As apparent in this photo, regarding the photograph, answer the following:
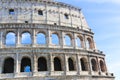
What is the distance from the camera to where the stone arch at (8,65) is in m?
26.0

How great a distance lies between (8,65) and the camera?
86.3ft

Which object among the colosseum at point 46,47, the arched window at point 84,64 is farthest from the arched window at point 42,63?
the arched window at point 84,64

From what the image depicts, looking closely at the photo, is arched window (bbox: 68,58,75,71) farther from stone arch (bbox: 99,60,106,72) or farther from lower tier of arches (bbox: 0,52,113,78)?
stone arch (bbox: 99,60,106,72)

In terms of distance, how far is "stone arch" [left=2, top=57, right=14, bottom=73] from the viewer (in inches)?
1023

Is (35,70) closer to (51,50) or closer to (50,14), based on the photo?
(51,50)

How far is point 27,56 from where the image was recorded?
25594mm

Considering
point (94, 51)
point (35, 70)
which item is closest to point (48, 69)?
point (35, 70)

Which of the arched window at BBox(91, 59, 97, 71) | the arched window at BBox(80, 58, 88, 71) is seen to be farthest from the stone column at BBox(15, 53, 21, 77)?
the arched window at BBox(91, 59, 97, 71)

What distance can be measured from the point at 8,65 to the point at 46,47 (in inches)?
203

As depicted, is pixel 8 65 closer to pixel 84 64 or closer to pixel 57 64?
pixel 57 64

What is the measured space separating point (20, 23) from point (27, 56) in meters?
4.49

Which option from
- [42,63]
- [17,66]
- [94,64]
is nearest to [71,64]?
[94,64]

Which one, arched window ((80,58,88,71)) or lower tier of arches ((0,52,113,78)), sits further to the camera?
arched window ((80,58,88,71))

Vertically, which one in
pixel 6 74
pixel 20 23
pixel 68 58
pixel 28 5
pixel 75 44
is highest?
pixel 28 5
